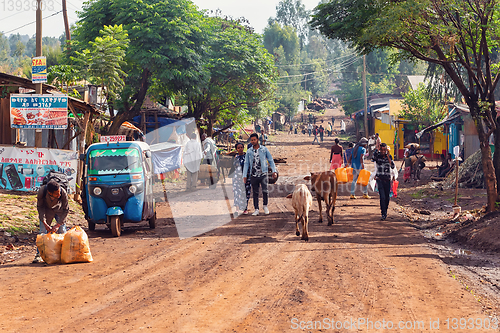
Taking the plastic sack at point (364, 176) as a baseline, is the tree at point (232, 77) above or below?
above

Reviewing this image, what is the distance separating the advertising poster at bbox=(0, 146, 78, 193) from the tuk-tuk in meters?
2.79

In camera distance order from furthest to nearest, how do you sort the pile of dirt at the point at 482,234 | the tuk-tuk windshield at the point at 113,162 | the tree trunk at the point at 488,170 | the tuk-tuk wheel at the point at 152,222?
the tuk-tuk wheel at the point at 152,222 < the tree trunk at the point at 488,170 < the tuk-tuk windshield at the point at 113,162 < the pile of dirt at the point at 482,234

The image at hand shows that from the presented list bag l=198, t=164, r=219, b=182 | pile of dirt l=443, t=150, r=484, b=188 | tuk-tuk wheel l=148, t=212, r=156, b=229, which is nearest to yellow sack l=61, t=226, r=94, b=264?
tuk-tuk wheel l=148, t=212, r=156, b=229

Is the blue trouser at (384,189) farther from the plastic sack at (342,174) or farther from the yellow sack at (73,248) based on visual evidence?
the yellow sack at (73,248)

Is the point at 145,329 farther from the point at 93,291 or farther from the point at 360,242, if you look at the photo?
the point at 360,242

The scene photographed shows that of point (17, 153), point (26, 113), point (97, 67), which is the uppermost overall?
point (97, 67)

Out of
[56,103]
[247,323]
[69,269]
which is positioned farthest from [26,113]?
[247,323]

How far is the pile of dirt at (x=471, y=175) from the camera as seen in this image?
62.2ft

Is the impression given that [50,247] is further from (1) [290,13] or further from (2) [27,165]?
(1) [290,13]

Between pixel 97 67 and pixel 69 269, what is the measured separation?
1249 centimetres

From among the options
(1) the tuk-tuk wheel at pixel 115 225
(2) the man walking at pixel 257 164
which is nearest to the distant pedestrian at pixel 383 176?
(2) the man walking at pixel 257 164

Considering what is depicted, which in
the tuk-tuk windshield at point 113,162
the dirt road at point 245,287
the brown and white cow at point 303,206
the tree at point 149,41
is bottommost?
the dirt road at point 245,287

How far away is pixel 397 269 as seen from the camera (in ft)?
25.8

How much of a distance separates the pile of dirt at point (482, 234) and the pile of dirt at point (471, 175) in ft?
26.5
